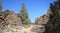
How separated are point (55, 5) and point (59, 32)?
555cm

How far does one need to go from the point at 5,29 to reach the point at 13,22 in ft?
33.0

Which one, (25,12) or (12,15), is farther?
(25,12)

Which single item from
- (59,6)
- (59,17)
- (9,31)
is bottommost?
(9,31)

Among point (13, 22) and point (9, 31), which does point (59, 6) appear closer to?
point (9, 31)

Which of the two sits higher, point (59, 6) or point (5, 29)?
point (59, 6)

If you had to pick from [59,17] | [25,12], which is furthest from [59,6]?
[25,12]

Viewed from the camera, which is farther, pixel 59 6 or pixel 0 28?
pixel 0 28

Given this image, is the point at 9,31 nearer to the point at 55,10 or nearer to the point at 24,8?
the point at 55,10

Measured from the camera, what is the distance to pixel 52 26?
2370cm

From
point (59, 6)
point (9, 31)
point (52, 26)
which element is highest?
point (59, 6)

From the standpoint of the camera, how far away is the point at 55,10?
80.3 feet

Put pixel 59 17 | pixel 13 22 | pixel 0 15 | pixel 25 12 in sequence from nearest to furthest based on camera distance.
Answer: pixel 59 17, pixel 0 15, pixel 13 22, pixel 25 12

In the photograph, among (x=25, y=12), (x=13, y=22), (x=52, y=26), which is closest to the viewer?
(x=52, y=26)

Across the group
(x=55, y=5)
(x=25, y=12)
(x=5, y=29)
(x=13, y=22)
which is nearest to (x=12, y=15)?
(x=13, y=22)
